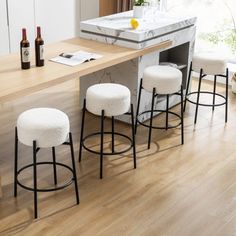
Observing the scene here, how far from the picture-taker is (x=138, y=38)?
157 inches

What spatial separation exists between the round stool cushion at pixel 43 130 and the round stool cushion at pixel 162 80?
1084 mm

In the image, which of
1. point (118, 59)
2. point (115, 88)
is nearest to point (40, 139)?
point (115, 88)

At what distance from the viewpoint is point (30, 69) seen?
3416 millimetres

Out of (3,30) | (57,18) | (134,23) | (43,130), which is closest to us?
(43,130)

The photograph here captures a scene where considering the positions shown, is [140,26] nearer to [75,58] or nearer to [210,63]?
[210,63]

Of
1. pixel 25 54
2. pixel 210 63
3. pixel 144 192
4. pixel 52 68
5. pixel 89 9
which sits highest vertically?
pixel 25 54

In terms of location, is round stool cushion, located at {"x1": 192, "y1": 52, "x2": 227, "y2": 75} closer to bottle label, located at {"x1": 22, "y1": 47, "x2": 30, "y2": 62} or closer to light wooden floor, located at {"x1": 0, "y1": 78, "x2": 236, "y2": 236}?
light wooden floor, located at {"x1": 0, "y1": 78, "x2": 236, "y2": 236}

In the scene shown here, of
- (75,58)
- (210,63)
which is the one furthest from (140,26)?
(75,58)

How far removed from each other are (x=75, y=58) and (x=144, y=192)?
107 cm

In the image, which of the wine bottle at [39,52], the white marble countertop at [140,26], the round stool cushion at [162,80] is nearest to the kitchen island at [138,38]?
the white marble countertop at [140,26]

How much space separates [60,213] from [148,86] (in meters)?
1.31

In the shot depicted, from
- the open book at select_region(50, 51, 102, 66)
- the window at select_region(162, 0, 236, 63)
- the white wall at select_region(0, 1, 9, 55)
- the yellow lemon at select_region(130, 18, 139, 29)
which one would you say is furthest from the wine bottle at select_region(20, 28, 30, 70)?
the window at select_region(162, 0, 236, 63)

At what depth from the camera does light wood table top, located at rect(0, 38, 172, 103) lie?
311 cm

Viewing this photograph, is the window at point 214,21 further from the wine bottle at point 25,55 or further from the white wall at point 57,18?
the wine bottle at point 25,55
